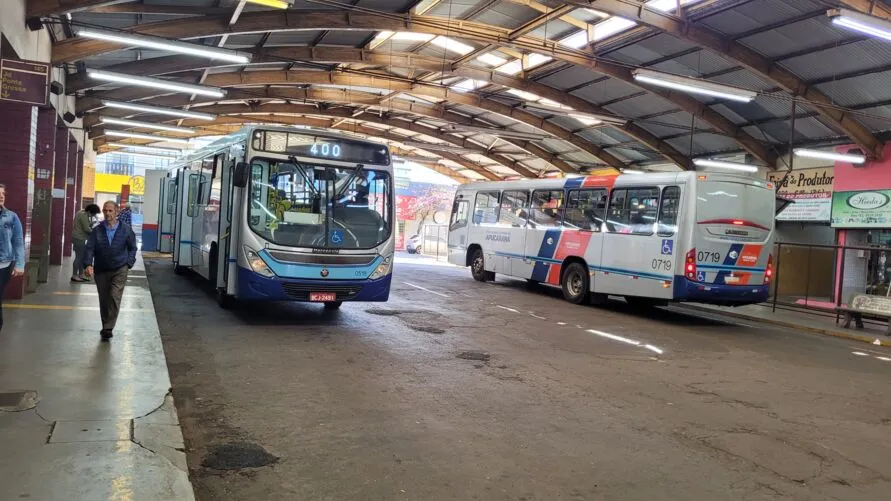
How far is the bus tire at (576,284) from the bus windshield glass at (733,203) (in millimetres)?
3363

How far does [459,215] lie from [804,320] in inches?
427

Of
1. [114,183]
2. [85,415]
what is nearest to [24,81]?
[85,415]

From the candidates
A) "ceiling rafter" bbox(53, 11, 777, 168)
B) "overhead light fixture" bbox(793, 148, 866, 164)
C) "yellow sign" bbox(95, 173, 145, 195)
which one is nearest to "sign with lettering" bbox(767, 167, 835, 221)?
"overhead light fixture" bbox(793, 148, 866, 164)

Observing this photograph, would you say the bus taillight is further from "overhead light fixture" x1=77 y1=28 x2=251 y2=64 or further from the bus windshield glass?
"overhead light fixture" x1=77 y1=28 x2=251 y2=64

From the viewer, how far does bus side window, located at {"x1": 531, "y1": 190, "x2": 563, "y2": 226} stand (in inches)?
673

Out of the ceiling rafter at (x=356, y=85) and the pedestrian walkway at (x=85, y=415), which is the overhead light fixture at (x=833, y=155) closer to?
the ceiling rafter at (x=356, y=85)

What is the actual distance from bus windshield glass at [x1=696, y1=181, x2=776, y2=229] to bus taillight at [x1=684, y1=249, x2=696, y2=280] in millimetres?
703

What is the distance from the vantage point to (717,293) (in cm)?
1336

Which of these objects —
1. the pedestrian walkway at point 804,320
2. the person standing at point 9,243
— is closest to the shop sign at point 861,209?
the pedestrian walkway at point 804,320

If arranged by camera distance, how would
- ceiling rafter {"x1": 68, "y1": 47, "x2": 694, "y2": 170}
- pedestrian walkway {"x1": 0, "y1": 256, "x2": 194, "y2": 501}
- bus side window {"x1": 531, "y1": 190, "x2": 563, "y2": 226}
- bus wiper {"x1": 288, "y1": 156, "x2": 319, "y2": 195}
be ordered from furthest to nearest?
ceiling rafter {"x1": 68, "y1": 47, "x2": 694, "y2": 170}, bus side window {"x1": 531, "y1": 190, "x2": 563, "y2": 226}, bus wiper {"x1": 288, "y1": 156, "x2": 319, "y2": 195}, pedestrian walkway {"x1": 0, "y1": 256, "x2": 194, "y2": 501}

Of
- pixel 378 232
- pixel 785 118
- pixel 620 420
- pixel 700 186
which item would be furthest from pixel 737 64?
pixel 620 420

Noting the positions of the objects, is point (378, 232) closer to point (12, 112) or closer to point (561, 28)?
point (12, 112)

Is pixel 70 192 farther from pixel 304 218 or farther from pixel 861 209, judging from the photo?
pixel 861 209

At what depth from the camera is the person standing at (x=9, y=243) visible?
7.30m
